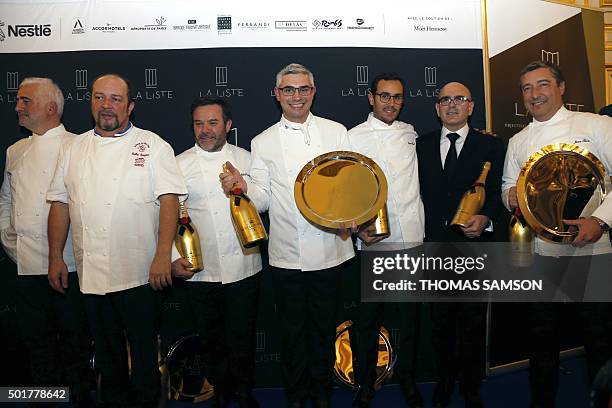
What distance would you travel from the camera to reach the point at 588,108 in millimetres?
3416

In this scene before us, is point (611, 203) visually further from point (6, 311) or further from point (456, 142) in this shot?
point (6, 311)

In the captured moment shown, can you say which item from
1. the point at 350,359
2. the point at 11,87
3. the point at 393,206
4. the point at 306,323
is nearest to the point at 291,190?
the point at 393,206

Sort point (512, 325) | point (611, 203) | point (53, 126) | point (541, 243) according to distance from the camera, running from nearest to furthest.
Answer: point (611, 203) < point (541, 243) < point (53, 126) < point (512, 325)

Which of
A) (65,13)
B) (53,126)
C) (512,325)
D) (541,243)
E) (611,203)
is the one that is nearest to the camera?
(611,203)

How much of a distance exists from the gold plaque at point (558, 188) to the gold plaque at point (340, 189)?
2.20 ft

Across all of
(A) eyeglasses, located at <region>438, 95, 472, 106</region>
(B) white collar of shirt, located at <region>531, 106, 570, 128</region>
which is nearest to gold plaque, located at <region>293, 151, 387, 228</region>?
(A) eyeglasses, located at <region>438, 95, 472, 106</region>

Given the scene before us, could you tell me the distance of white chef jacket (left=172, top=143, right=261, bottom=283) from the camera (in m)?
2.63

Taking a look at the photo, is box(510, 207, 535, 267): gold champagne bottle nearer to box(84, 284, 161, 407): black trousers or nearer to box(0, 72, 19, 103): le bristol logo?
box(84, 284, 161, 407): black trousers

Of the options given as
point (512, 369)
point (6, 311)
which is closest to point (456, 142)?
point (512, 369)

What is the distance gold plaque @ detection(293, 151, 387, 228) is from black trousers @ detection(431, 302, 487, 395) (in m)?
0.62

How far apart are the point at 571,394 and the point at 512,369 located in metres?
0.39

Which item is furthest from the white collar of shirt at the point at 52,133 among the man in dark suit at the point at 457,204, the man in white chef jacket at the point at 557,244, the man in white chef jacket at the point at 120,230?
the man in white chef jacket at the point at 557,244

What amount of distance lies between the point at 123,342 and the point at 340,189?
1.24 metres

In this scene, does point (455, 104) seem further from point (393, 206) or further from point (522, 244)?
point (522, 244)
